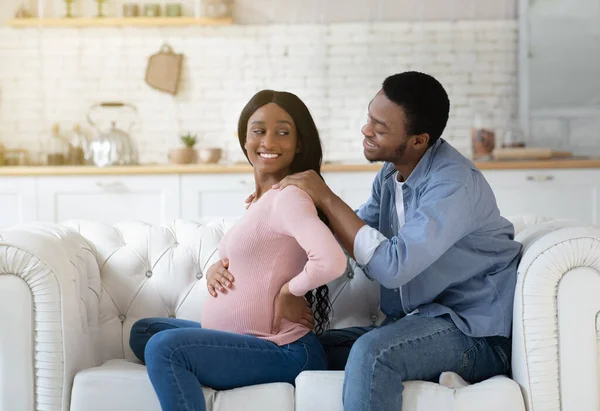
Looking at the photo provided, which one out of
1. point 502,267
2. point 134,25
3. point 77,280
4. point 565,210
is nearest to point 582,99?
point 565,210

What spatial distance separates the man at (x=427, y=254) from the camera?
1998 mm

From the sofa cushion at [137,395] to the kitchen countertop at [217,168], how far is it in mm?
2598

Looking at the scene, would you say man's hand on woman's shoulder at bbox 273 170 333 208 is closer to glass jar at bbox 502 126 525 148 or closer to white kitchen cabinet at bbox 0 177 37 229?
white kitchen cabinet at bbox 0 177 37 229

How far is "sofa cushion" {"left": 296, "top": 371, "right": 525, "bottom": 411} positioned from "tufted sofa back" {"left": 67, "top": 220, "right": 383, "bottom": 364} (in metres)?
0.57

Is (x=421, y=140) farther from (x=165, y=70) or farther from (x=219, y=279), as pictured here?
(x=165, y=70)

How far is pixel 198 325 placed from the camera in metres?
2.41

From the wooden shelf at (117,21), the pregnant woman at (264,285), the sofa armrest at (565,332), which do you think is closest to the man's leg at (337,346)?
the pregnant woman at (264,285)

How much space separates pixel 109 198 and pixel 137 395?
2.80m

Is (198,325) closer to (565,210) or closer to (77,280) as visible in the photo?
(77,280)

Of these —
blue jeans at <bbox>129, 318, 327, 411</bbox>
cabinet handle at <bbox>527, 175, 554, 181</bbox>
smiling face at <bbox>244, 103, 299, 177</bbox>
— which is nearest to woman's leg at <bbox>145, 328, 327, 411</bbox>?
blue jeans at <bbox>129, 318, 327, 411</bbox>

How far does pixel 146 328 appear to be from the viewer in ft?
7.88

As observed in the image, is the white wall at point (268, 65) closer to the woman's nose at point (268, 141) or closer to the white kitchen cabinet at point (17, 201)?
the white kitchen cabinet at point (17, 201)

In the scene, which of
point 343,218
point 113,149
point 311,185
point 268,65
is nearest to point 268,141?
point 311,185

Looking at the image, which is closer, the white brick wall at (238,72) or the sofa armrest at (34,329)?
the sofa armrest at (34,329)
